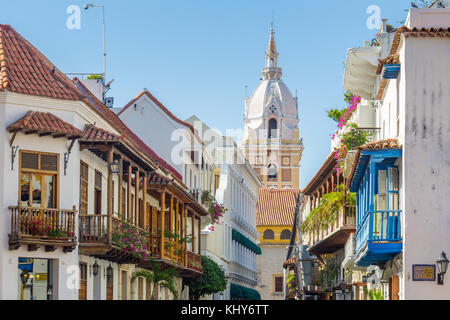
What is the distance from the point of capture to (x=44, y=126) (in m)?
25.3

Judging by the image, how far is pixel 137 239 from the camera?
2969 cm

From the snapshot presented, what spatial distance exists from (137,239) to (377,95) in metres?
7.83

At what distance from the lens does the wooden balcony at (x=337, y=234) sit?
34.8 meters

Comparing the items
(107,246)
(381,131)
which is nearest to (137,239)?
(107,246)

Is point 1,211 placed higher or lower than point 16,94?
lower

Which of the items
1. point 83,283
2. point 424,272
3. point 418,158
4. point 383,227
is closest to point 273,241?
point 83,283

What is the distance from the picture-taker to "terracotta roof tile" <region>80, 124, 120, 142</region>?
2689 centimetres

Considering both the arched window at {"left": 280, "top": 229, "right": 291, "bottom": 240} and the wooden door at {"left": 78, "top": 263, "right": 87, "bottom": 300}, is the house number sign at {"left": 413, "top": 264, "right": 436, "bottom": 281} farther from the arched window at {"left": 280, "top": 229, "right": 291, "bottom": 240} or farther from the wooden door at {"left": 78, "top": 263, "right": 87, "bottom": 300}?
the arched window at {"left": 280, "top": 229, "right": 291, "bottom": 240}

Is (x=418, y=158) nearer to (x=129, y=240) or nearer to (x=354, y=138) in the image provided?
(x=354, y=138)

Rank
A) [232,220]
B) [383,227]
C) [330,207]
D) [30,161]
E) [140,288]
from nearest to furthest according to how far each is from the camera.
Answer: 1. [383,227]
2. [30,161]
3. [330,207]
4. [140,288]
5. [232,220]

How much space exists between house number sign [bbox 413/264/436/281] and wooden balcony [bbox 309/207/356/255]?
11112 millimetres

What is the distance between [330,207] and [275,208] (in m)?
67.5
